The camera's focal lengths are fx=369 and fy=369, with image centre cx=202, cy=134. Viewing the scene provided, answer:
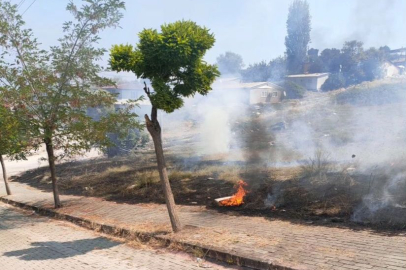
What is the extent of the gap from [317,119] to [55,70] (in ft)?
41.2

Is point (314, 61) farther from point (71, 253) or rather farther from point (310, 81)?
point (71, 253)

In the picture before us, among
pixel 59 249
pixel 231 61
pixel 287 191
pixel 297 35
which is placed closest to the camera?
pixel 59 249

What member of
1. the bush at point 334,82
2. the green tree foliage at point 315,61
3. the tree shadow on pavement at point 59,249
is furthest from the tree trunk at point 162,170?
the bush at point 334,82

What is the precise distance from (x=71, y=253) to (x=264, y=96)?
61.9 feet

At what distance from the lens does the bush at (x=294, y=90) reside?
2286 cm

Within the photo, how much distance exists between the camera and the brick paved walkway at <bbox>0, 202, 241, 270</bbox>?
5605 mm

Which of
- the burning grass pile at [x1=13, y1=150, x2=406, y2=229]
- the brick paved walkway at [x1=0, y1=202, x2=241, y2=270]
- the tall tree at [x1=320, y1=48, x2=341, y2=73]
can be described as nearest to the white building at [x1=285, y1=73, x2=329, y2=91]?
the tall tree at [x1=320, y1=48, x2=341, y2=73]

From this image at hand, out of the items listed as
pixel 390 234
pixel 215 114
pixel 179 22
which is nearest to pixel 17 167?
pixel 215 114

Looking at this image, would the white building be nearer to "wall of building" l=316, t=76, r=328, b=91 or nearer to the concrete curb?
"wall of building" l=316, t=76, r=328, b=91

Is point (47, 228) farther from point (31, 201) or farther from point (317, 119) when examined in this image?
point (317, 119)

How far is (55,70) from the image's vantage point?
32.2ft

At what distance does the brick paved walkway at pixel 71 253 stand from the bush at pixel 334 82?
16.9 m

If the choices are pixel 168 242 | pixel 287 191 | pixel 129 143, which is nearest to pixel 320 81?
pixel 129 143

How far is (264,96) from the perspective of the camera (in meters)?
23.6
